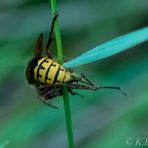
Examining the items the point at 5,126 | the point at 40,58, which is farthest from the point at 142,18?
the point at 40,58

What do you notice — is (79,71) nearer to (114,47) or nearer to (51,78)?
(51,78)

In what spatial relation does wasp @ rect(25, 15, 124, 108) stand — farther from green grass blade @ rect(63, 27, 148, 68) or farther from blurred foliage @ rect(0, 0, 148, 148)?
blurred foliage @ rect(0, 0, 148, 148)

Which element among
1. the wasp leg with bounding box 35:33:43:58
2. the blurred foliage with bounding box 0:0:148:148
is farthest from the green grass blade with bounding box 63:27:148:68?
the blurred foliage with bounding box 0:0:148:148

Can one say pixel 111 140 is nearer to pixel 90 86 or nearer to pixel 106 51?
pixel 90 86

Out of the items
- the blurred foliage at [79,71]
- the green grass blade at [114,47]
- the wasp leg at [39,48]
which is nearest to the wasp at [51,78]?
the wasp leg at [39,48]

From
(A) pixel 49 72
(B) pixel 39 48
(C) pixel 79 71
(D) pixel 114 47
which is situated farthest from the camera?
(C) pixel 79 71

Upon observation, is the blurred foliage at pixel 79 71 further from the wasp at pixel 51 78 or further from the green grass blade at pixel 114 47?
the green grass blade at pixel 114 47

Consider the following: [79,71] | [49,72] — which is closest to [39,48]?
[49,72]
